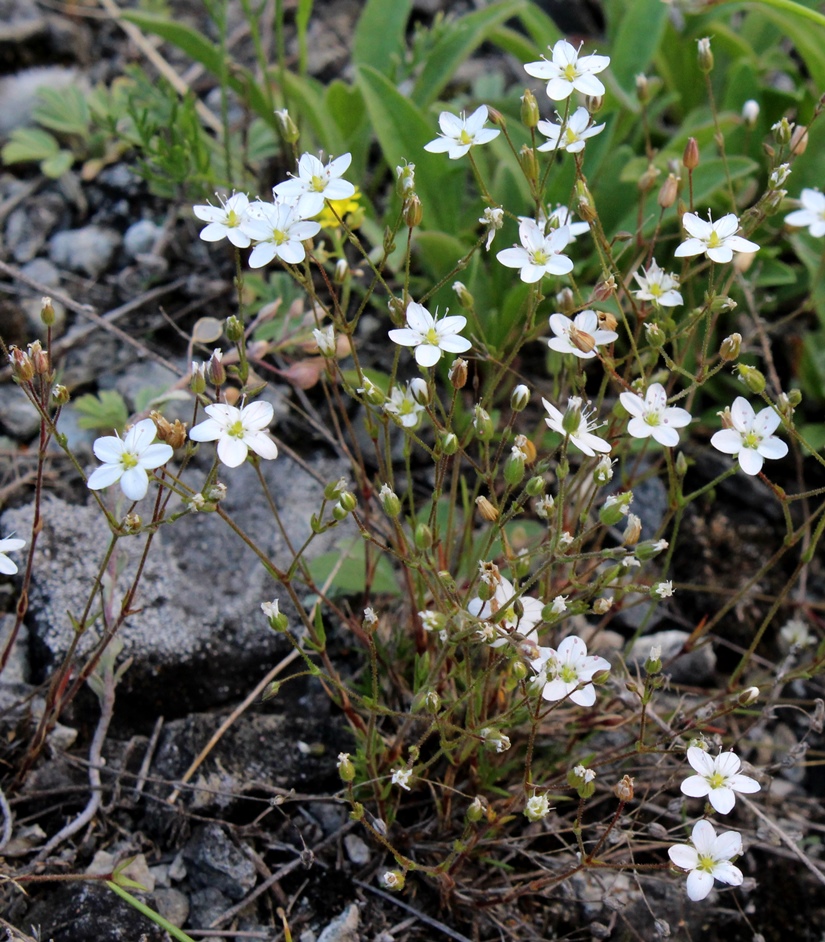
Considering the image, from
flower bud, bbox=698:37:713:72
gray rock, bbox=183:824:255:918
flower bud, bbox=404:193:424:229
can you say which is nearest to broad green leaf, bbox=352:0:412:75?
flower bud, bbox=698:37:713:72

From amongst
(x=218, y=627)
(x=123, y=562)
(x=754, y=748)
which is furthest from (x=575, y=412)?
(x=754, y=748)

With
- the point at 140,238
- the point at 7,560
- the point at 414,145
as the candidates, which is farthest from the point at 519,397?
the point at 140,238

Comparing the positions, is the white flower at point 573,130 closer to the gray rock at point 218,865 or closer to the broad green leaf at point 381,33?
the broad green leaf at point 381,33

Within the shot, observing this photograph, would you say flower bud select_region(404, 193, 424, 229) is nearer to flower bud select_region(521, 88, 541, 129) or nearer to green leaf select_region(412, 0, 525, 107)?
flower bud select_region(521, 88, 541, 129)

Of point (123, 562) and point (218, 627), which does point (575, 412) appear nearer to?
point (123, 562)

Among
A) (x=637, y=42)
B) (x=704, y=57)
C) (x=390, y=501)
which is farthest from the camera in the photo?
(x=637, y=42)

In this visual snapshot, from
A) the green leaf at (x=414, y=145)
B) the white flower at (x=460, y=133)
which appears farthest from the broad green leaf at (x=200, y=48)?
the white flower at (x=460, y=133)

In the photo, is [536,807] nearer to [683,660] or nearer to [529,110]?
[683,660]
